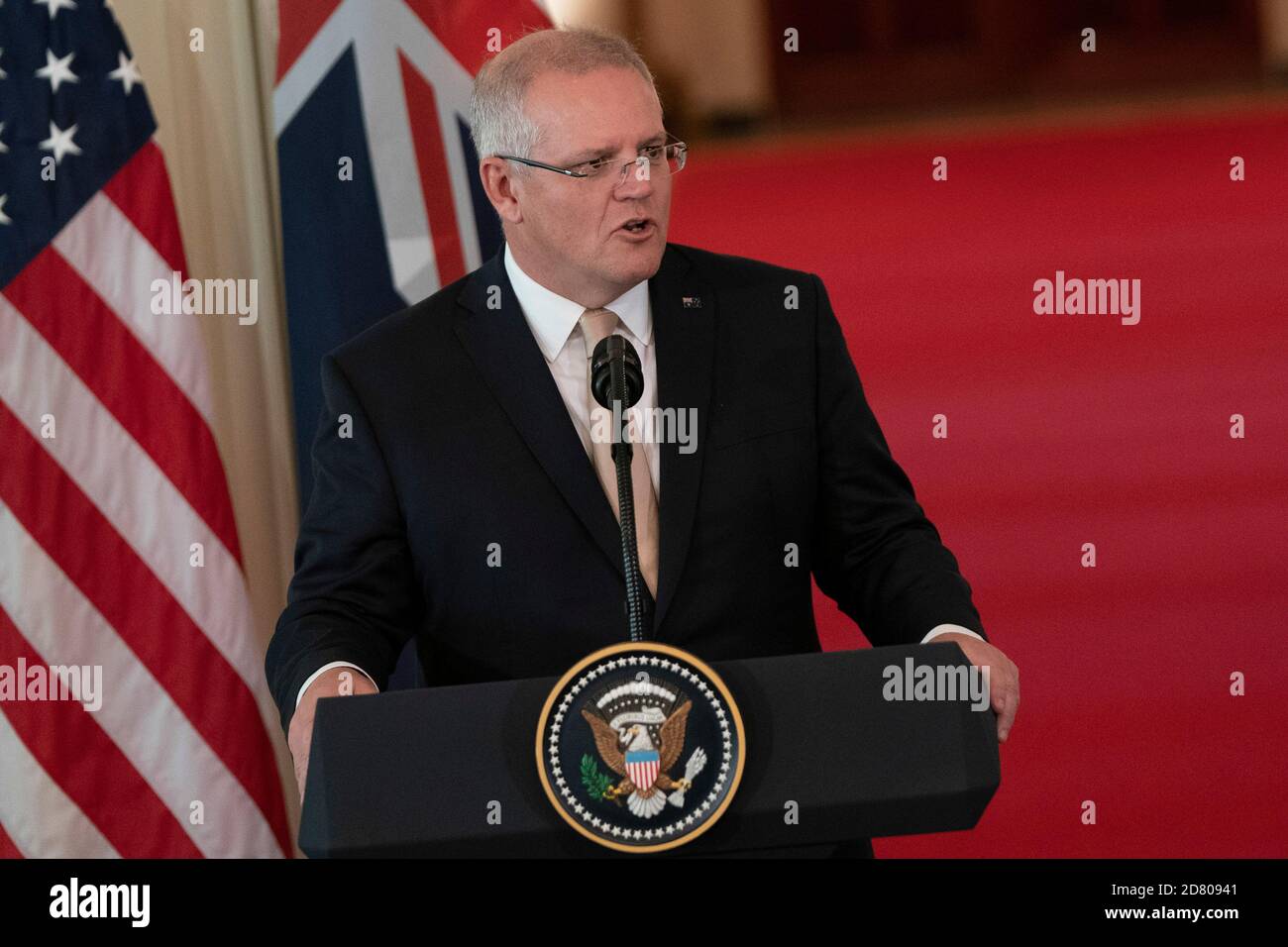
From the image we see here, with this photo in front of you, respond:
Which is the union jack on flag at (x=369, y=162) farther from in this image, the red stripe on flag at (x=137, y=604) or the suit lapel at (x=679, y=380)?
the suit lapel at (x=679, y=380)

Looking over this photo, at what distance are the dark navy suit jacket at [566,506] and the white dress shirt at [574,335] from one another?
2 cm

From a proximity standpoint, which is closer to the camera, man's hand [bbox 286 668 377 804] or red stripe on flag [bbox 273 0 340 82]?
man's hand [bbox 286 668 377 804]

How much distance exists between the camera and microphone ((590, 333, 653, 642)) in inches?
52.5

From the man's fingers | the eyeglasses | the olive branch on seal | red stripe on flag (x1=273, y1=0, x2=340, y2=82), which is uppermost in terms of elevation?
red stripe on flag (x1=273, y1=0, x2=340, y2=82)

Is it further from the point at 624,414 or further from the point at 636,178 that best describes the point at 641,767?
the point at 636,178

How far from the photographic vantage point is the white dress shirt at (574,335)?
1813 millimetres

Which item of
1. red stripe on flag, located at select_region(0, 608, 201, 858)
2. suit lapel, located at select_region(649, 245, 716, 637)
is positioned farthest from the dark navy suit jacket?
red stripe on flag, located at select_region(0, 608, 201, 858)

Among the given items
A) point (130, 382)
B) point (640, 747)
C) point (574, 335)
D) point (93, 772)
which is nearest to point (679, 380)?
point (574, 335)

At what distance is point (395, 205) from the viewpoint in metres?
2.51

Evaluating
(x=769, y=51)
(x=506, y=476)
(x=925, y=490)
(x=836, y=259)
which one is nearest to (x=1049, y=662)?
(x=925, y=490)

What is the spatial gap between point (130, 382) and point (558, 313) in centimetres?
108

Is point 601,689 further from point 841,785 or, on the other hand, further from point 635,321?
point 635,321

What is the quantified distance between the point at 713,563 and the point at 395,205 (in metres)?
1.09

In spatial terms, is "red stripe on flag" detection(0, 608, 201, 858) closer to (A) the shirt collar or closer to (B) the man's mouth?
(A) the shirt collar
